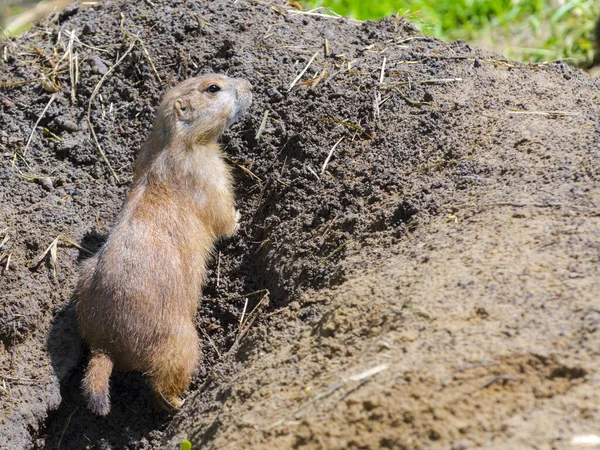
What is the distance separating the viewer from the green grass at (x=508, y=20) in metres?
8.24

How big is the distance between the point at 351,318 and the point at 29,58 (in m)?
3.93

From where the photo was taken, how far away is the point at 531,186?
12.8ft

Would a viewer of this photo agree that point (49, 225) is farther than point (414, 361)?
Yes

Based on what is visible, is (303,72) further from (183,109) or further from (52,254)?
(52,254)

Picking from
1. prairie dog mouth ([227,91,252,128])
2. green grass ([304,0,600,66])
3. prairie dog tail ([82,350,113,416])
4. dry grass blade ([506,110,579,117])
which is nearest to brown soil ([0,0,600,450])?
dry grass blade ([506,110,579,117])

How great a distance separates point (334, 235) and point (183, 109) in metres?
1.51

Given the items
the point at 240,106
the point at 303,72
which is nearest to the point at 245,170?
the point at 240,106

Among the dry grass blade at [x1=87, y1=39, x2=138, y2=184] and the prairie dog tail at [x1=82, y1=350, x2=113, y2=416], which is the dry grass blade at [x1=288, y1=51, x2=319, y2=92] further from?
the prairie dog tail at [x1=82, y1=350, x2=113, y2=416]

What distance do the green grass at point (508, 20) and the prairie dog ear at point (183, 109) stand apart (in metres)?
4.06

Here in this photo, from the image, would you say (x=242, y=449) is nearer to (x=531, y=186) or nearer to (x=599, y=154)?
(x=531, y=186)

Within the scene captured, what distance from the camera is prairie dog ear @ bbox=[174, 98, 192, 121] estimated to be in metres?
4.93

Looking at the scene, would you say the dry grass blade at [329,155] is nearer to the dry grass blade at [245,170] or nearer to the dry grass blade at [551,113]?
the dry grass blade at [245,170]

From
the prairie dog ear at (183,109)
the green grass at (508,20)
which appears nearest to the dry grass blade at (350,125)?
the prairie dog ear at (183,109)

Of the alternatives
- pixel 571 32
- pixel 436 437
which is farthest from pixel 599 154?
pixel 571 32
